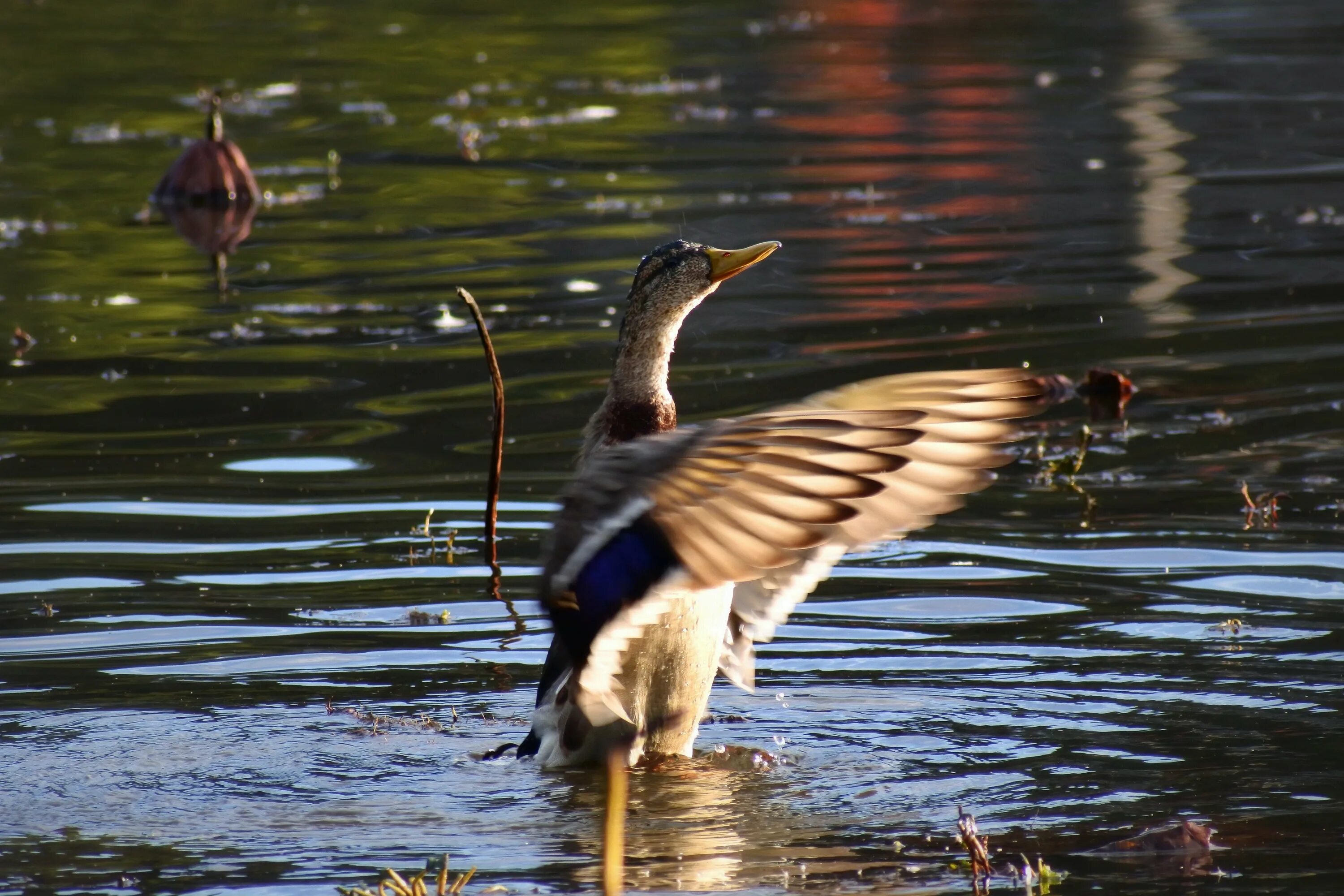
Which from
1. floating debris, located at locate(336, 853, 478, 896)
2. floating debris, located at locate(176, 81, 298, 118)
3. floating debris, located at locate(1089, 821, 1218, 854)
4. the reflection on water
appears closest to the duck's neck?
floating debris, located at locate(336, 853, 478, 896)

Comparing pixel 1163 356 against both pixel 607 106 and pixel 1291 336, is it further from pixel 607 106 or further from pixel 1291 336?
pixel 607 106

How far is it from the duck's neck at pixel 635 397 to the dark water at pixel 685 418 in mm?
880

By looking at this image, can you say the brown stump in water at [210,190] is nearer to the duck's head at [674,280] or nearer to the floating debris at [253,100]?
the floating debris at [253,100]

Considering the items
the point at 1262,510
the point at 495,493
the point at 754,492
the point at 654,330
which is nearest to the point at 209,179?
the point at 495,493

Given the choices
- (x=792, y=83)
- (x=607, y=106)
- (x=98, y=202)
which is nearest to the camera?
(x=98, y=202)

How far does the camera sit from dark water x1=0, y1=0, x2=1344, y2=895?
16.8 ft

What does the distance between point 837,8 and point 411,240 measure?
16.6m

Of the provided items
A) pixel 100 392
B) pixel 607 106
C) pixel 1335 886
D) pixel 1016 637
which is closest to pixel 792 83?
pixel 607 106

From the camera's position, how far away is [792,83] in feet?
71.2

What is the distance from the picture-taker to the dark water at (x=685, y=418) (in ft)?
16.8

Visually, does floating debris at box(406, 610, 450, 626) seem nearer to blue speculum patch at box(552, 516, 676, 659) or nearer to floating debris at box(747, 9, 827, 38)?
blue speculum patch at box(552, 516, 676, 659)

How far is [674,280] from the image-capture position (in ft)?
19.9

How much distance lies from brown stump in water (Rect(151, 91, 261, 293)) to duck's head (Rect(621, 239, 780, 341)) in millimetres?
9213

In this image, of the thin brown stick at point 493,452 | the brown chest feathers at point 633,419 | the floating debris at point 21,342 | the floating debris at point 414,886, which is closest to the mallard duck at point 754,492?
the floating debris at point 414,886
